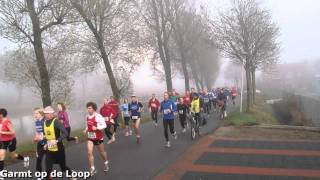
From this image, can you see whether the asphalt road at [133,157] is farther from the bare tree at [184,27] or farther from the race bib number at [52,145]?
the bare tree at [184,27]

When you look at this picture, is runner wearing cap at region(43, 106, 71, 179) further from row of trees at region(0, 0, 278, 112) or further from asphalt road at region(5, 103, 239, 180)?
row of trees at region(0, 0, 278, 112)

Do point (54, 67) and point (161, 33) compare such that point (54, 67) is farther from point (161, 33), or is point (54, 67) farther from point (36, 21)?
point (161, 33)

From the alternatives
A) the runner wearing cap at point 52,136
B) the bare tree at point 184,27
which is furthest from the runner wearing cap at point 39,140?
the bare tree at point 184,27

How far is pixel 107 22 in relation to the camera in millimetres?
22516

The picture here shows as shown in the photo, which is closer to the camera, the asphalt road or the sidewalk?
the sidewalk

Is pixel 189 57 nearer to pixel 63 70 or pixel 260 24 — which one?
pixel 260 24

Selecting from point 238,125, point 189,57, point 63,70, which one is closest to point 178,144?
point 238,125

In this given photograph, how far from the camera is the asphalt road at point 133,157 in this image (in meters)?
10.4

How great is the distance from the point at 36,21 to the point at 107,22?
5.79 metres

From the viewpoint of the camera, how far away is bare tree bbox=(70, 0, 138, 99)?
2081cm

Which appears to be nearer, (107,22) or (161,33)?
(107,22)

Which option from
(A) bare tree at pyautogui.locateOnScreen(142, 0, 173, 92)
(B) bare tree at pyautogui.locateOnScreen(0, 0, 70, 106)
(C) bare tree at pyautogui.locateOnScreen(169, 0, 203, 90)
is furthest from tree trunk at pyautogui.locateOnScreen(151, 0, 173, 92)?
(B) bare tree at pyautogui.locateOnScreen(0, 0, 70, 106)

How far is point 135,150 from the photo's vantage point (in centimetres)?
1383

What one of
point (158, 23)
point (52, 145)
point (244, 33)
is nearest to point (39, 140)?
point (52, 145)
